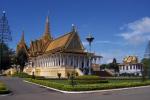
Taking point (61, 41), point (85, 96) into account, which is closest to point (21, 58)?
point (61, 41)

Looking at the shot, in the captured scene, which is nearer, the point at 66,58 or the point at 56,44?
the point at 66,58

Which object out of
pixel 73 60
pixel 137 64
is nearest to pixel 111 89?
pixel 73 60

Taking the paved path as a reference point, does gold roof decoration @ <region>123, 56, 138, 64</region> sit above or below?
above

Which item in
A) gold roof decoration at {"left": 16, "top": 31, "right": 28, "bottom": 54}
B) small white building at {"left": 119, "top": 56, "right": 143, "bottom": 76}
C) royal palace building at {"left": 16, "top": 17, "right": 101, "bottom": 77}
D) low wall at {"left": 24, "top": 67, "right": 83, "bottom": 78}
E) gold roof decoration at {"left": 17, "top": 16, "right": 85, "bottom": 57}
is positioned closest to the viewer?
low wall at {"left": 24, "top": 67, "right": 83, "bottom": 78}

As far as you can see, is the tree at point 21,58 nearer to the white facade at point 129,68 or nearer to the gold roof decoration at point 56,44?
the gold roof decoration at point 56,44

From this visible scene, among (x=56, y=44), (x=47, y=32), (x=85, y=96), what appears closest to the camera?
(x=85, y=96)

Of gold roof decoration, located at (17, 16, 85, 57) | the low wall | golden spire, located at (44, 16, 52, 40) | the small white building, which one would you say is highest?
golden spire, located at (44, 16, 52, 40)

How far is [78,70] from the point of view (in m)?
68.7

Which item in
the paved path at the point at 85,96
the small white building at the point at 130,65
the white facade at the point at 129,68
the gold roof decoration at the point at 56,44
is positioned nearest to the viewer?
the paved path at the point at 85,96

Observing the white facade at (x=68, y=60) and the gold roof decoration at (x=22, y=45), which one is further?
the gold roof decoration at (x=22, y=45)

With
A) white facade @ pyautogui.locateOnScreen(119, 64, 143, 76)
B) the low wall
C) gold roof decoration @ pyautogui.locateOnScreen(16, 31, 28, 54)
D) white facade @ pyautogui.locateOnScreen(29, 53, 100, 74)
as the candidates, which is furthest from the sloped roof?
white facade @ pyautogui.locateOnScreen(119, 64, 143, 76)

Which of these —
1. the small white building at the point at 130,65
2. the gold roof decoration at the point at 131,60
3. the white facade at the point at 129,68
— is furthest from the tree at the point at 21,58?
the gold roof decoration at the point at 131,60

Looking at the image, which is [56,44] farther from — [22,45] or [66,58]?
[22,45]

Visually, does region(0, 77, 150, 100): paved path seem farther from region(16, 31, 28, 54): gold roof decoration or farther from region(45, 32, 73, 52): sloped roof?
region(16, 31, 28, 54): gold roof decoration
